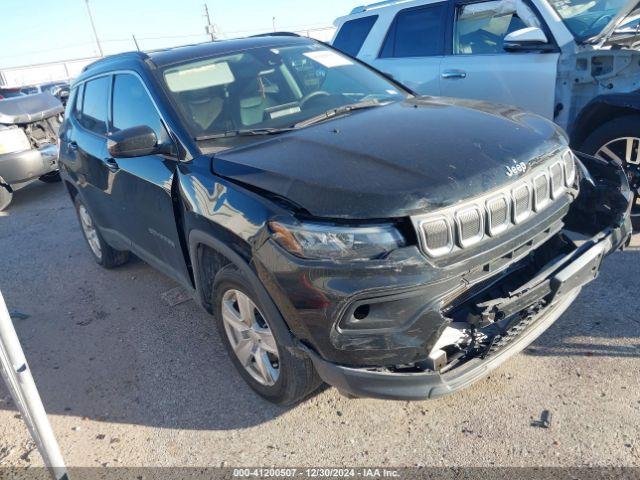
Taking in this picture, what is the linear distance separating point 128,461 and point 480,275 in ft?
6.37

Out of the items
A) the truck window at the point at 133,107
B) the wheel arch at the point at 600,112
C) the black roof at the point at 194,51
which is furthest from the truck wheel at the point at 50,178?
the wheel arch at the point at 600,112

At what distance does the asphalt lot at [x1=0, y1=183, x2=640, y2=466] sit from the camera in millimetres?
2471

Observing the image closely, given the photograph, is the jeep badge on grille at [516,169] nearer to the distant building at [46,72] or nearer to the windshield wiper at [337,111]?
the windshield wiper at [337,111]

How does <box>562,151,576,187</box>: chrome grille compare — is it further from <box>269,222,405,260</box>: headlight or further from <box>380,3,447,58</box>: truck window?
<box>380,3,447,58</box>: truck window

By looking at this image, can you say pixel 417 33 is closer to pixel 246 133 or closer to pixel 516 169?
pixel 246 133

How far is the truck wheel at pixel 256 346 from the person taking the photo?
2.50 metres

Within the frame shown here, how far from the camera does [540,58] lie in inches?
182

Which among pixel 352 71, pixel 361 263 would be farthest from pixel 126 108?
pixel 361 263

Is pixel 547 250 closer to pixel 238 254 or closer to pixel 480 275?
pixel 480 275

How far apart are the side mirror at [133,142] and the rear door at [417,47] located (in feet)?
11.5

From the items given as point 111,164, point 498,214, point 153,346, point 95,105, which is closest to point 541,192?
point 498,214

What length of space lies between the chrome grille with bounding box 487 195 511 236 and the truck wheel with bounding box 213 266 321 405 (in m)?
1.02

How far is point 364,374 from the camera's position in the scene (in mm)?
2146

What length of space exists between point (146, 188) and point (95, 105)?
143cm
